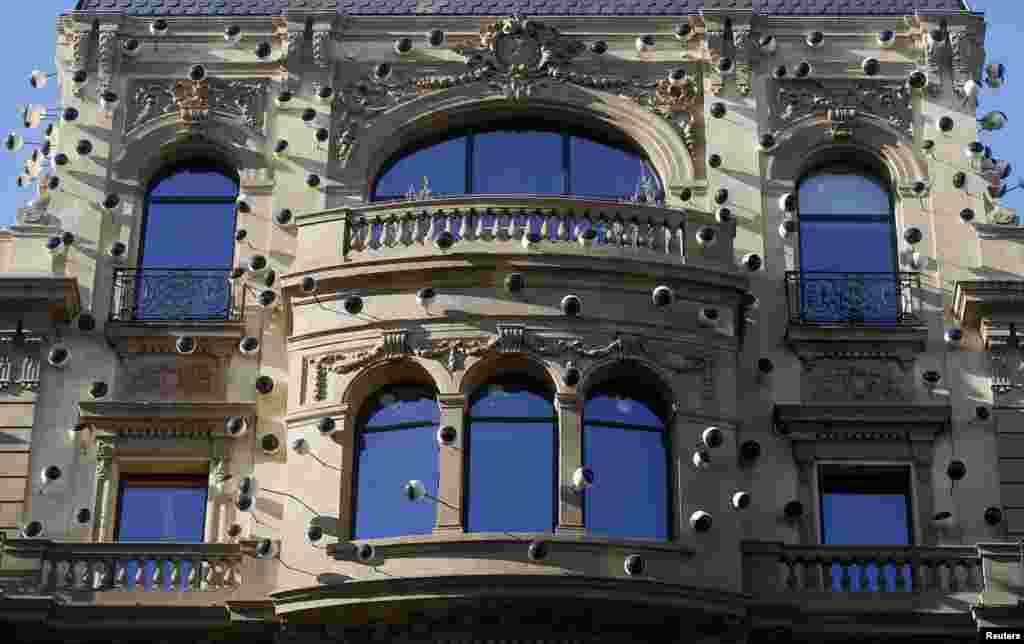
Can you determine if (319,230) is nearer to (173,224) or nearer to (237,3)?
(173,224)

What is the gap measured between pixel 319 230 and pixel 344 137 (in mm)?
2583

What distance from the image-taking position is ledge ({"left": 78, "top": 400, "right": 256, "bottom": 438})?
32.2m

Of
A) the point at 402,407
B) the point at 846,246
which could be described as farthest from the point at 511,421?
the point at 846,246

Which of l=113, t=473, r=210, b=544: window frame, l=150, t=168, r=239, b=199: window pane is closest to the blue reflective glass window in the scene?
l=113, t=473, r=210, b=544: window frame

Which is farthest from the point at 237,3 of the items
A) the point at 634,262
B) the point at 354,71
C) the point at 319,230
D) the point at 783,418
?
the point at 783,418

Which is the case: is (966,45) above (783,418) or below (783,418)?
above

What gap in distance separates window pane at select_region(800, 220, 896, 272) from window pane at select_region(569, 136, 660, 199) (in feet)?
7.62

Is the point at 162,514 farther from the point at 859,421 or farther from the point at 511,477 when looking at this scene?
the point at 859,421

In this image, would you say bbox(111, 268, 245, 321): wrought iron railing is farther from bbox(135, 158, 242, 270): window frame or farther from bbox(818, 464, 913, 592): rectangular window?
bbox(818, 464, 913, 592): rectangular window

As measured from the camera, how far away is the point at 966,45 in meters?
35.4

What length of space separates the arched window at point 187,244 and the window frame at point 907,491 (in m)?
8.35

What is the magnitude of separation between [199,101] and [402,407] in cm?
641

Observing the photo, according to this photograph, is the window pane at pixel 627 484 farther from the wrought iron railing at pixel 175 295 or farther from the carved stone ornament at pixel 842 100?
the carved stone ornament at pixel 842 100

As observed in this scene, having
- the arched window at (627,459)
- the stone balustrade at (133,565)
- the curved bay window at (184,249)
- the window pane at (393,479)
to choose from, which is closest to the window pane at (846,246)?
the arched window at (627,459)
